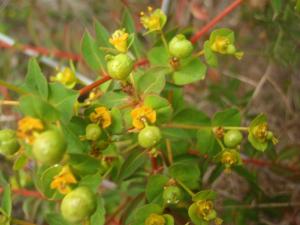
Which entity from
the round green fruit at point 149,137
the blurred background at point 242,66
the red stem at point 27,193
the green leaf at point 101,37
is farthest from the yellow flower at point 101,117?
the red stem at point 27,193

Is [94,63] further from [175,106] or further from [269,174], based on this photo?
[269,174]


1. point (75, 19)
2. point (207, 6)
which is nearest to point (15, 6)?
point (75, 19)

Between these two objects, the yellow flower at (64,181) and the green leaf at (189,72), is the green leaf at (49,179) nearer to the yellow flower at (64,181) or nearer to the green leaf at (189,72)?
the yellow flower at (64,181)

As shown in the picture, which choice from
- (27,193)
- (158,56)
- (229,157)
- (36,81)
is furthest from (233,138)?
(27,193)

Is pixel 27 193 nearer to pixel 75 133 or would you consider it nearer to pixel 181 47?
pixel 75 133

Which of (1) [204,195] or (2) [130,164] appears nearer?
(1) [204,195]

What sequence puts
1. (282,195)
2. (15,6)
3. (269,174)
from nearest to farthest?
1. (282,195)
2. (269,174)
3. (15,6)
